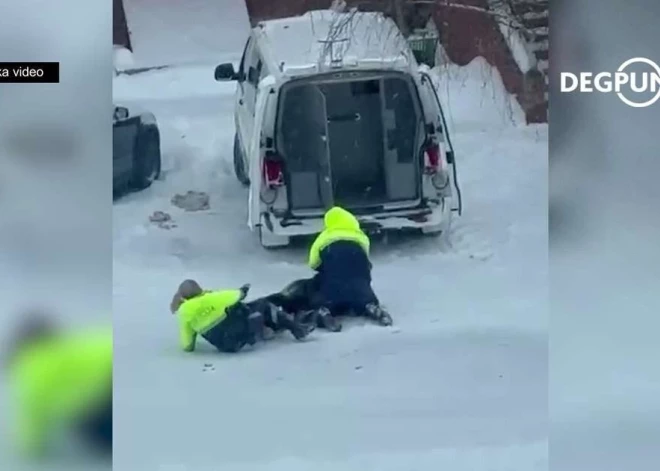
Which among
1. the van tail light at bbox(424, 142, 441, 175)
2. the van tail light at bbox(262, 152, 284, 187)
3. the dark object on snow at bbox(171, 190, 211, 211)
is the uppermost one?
the van tail light at bbox(424, 142, 441, 175)

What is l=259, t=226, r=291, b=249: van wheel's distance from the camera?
199 centimetres

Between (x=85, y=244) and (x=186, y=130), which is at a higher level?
(x=186, y=130)

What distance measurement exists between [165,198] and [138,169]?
0.07m

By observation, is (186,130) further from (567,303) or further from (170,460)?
(567,303)

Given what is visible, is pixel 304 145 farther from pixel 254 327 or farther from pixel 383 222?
pixel 254 327

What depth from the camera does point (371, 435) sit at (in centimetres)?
197

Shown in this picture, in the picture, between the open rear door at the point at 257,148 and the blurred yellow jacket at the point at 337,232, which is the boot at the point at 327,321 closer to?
the blurred yellow jacket at the point at 337,232

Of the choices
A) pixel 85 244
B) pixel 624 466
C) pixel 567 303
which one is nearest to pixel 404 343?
pixel 567 303

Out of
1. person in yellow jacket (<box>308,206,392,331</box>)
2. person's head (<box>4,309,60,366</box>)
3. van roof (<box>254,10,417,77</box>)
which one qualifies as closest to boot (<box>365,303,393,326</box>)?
person in yellow jacket (<box>308,206,392,331</box>)

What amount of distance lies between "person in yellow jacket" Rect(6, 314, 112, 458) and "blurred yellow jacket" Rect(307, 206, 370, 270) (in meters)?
0.40

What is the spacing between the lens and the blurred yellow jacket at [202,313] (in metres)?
1.98

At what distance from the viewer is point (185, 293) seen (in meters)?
1.99

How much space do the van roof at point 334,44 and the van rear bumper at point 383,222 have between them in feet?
0.86

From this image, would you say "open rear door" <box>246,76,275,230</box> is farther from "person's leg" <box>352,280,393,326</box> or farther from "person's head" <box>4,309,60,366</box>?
"person's head" <box>4,309,60,366</box>
